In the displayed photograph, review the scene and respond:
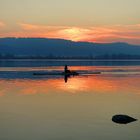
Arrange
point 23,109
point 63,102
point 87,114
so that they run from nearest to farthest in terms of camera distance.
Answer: point 87,114 < point 23,109 < point 63,102

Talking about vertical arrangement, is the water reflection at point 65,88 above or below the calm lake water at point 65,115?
below

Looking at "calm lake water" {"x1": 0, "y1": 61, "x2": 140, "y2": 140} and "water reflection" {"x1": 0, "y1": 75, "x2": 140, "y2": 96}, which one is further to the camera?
"water reflection" {"x1": 0, "y1": 75, "x2": 140, "y2": 96}

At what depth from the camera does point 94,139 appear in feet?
49.7

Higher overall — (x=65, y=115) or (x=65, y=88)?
(x=65, y=115)

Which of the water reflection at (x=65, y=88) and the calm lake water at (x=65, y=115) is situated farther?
the water reflection at (x=65, y=88)

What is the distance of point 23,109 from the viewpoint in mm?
21781

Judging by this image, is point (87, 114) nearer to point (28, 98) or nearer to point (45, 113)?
point (45, 113)

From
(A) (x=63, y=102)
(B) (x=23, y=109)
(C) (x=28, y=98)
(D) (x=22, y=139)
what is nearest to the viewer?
(D) (x=22, y=139)

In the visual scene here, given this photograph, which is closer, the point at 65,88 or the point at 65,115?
the point at 65,115

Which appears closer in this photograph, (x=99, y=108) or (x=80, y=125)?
(x=80, y=125)

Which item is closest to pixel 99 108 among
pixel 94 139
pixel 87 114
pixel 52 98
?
pixel 87 114

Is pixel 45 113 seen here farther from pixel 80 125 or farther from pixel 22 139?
pixel 22 139

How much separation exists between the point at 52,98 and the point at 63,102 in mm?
2054

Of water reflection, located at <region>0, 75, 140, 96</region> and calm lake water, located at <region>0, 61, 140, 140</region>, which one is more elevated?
calm lake water, located at <region>0, 61, 140, 140</region>
